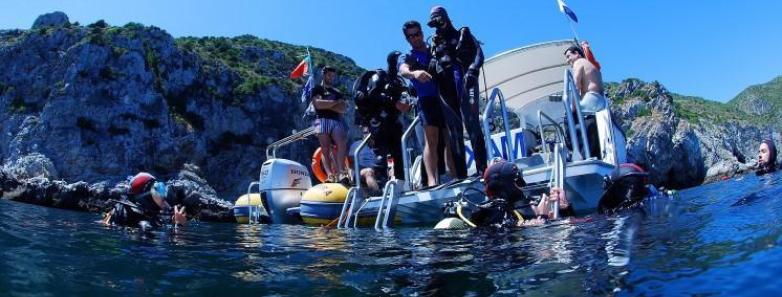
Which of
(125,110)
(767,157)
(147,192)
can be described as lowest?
(147,192)

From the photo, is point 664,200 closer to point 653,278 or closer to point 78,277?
point 653,278

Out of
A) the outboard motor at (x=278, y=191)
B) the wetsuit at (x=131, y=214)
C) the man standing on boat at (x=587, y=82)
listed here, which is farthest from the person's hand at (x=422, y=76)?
the outboard motor at (x=278, y=191)

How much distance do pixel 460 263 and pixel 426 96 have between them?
3.94 m

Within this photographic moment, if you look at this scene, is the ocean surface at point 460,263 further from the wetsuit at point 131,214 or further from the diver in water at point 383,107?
the diver in water at point 383,107

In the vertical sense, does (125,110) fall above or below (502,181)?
above

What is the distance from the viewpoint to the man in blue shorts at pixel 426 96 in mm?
6645

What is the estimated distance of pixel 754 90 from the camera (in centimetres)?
18612

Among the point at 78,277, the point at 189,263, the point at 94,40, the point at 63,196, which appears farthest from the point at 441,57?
the point at 94,40

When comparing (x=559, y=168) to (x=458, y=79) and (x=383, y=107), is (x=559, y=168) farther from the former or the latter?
(x=383, y=107)

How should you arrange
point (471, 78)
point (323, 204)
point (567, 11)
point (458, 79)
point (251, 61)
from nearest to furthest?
1. point (471, 78)
2. point (458, 79)
3. point (323, 204)
4. point (567, 11)
5. point (251, 61)

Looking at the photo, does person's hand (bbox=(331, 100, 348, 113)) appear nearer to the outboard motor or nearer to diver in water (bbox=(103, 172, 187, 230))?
the outboard motor

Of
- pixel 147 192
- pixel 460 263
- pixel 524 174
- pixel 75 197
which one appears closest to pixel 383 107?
pixel 524 174

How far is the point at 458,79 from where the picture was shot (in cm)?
645

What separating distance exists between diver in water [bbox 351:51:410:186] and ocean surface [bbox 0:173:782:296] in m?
3.53
